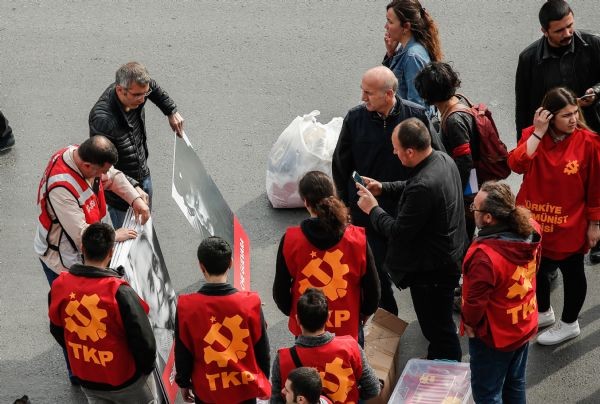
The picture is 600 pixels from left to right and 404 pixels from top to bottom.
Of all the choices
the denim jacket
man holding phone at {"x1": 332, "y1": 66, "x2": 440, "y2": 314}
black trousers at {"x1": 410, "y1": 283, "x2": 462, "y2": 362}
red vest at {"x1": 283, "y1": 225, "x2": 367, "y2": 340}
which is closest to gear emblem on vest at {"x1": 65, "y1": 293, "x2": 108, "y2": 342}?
red vest at {"x1": 283, "y1": 225, "x2": 367, "y2": 340}

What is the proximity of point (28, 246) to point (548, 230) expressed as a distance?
407 centimetres

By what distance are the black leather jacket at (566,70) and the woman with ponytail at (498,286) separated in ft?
5.88

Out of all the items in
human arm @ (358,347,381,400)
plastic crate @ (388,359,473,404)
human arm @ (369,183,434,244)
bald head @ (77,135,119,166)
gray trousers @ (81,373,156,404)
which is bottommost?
plastic crate @ (388,359,473,404)

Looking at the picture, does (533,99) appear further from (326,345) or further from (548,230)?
(326,345)

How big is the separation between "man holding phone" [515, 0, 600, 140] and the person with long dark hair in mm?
616

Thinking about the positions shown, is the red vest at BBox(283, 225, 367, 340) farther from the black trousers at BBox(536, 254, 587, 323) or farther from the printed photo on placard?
the black trousers at BBox(536, 254, 587, 323)

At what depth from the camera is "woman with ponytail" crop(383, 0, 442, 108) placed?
23.9ft

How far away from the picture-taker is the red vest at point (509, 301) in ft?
17.3

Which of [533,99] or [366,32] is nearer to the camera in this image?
→ [533,99]

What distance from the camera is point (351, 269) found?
5.46m

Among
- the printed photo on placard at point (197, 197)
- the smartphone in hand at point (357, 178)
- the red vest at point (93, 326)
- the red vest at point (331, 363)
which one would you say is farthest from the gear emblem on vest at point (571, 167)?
the red vest at point (93, 326)

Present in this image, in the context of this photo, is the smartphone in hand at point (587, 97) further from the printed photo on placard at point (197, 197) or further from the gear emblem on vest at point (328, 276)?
the printed photo on placard at point (197, 197)

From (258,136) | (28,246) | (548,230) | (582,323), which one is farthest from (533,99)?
(28,246)

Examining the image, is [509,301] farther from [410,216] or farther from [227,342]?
[227,342]
